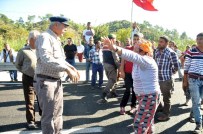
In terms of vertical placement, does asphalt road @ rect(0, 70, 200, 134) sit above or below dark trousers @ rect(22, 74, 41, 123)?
below

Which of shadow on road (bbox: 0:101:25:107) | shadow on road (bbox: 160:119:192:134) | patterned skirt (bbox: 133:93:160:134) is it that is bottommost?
shadow on road (bbox: 160:119:192:134)

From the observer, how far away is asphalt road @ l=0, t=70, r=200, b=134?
5.62m

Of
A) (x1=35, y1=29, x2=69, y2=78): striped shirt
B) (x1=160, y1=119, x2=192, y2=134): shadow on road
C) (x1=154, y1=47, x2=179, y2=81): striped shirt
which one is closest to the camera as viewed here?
(x1=35, y1=29, x2=69, y2=78): striped shirt

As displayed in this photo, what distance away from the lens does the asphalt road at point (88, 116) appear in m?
5.62

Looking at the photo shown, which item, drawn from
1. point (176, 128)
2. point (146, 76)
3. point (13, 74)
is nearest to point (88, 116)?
point (176, 128)

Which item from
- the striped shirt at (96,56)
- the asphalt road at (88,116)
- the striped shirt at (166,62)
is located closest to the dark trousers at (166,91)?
the striped shirt at (166,62)

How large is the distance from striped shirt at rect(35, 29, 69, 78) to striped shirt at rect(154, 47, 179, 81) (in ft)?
8.67

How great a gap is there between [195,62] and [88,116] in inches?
109

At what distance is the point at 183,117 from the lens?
6.50m

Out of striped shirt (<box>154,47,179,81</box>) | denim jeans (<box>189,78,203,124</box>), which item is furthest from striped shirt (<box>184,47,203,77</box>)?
striped shirt (<box>154,47,179,81</box>)

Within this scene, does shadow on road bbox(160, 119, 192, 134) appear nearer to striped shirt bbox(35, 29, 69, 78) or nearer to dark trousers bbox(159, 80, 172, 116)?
dark trousers bbox(159, 80, 172, 116)

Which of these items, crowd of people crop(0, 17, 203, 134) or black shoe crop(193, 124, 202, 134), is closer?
crowd of people crop(0, 17, 203, 134)

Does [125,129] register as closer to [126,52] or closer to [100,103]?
[100,103]

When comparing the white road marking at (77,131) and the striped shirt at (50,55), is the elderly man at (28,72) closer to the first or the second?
the white road marking at (77,131)
